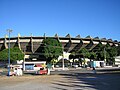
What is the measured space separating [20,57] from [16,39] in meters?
26.1

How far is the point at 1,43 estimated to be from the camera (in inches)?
4862

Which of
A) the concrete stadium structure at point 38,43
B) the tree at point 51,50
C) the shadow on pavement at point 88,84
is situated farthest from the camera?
the concrete stadium structure at point 38,43

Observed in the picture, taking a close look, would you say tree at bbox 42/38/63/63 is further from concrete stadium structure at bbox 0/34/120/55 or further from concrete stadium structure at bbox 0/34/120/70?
concrete stadium structure at bbox 0/34/120/55

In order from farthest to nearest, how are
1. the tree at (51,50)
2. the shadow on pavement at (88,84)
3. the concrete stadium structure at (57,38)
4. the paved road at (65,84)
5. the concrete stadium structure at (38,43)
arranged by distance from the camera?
the concrete stadium structure at (57,38), the concrete stadium structure at (38,43), the tree at (51,50), the paved road at (65,84), the shadow on pavement at (88,84)

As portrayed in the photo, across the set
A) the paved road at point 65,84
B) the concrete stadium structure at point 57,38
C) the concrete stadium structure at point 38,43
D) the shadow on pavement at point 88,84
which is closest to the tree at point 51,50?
the concrete stadium structure at point 38,43

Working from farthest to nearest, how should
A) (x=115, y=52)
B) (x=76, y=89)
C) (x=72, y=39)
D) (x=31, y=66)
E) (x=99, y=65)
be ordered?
(x=72, y=39) → (x=115, y=52) → (x=99, y=65) → (x=31, y=66) → (x=76, y=89)

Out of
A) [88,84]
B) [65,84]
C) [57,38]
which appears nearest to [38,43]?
[57,38]

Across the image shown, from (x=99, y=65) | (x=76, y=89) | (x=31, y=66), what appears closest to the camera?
(x=76, y=89)

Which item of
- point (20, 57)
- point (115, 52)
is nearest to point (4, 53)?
point (20, 57)

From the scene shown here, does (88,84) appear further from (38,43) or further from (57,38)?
(38,43)

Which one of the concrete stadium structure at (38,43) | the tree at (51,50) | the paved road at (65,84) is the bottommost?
the paved road at (65,84)

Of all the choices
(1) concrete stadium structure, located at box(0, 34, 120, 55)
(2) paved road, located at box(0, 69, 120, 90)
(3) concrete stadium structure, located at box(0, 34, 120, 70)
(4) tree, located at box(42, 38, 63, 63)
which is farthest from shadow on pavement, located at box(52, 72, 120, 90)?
(1) concrete stadium structure, located at box(0, 34, 120, 55)

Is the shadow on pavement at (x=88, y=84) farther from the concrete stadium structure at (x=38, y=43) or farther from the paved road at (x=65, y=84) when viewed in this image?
the concrete stadium structure at (x=38, y=43)

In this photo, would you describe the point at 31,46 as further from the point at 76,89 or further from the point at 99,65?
the point at 76,89
